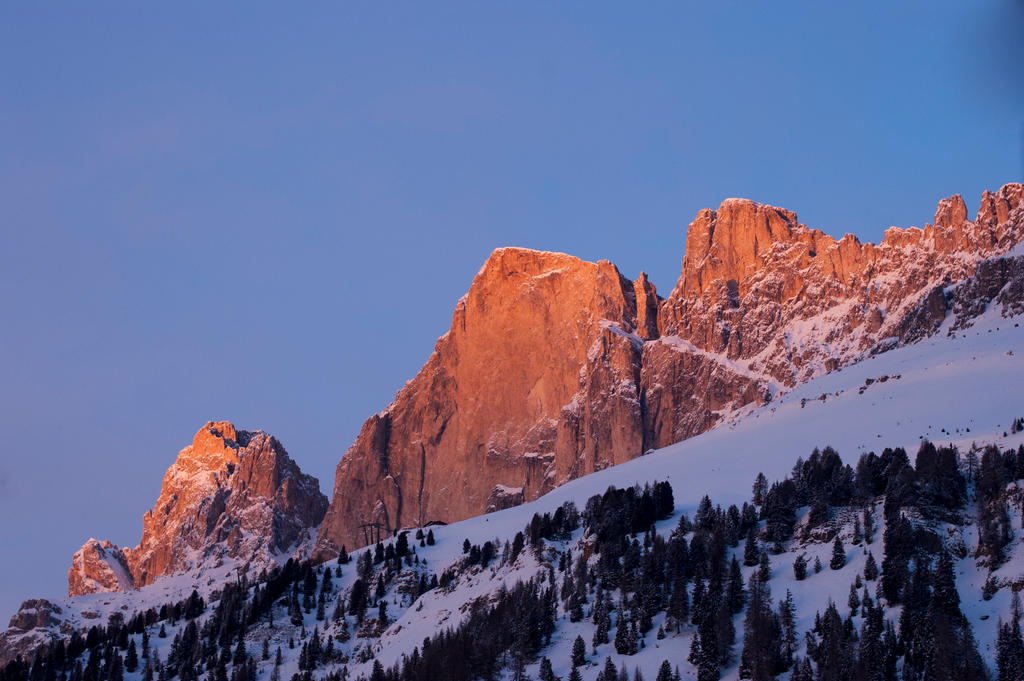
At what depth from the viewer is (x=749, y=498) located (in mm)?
146625

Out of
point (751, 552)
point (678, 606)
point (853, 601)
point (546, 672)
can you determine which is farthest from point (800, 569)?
point (546, 672)

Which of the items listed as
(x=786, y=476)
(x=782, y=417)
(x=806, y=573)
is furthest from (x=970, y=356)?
(x=806, y=573)

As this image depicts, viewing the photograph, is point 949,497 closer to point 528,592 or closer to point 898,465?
point 898,465

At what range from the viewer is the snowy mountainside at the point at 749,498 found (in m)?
113

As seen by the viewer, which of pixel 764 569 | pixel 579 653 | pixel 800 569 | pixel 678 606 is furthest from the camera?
pixel 764 569

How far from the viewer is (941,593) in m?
103

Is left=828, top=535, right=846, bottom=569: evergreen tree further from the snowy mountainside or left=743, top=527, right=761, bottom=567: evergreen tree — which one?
left=743, top=527, right=761, bottom=567: evergreen tree

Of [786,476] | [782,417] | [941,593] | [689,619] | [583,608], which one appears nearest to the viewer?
[941,593]

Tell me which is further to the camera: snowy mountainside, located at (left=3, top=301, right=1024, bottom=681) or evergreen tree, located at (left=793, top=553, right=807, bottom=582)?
evergreen tree, located at (left=793, top=553, right=807, bottom=582)

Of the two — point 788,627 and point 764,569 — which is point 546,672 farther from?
point 788,627

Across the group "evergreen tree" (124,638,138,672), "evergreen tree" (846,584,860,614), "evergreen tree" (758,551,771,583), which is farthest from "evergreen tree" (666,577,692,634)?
"evergreen tree" (124,638,138,672)

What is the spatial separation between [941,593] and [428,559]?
81.5m

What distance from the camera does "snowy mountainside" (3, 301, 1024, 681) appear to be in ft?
372

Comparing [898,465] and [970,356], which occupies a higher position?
[970,356]
